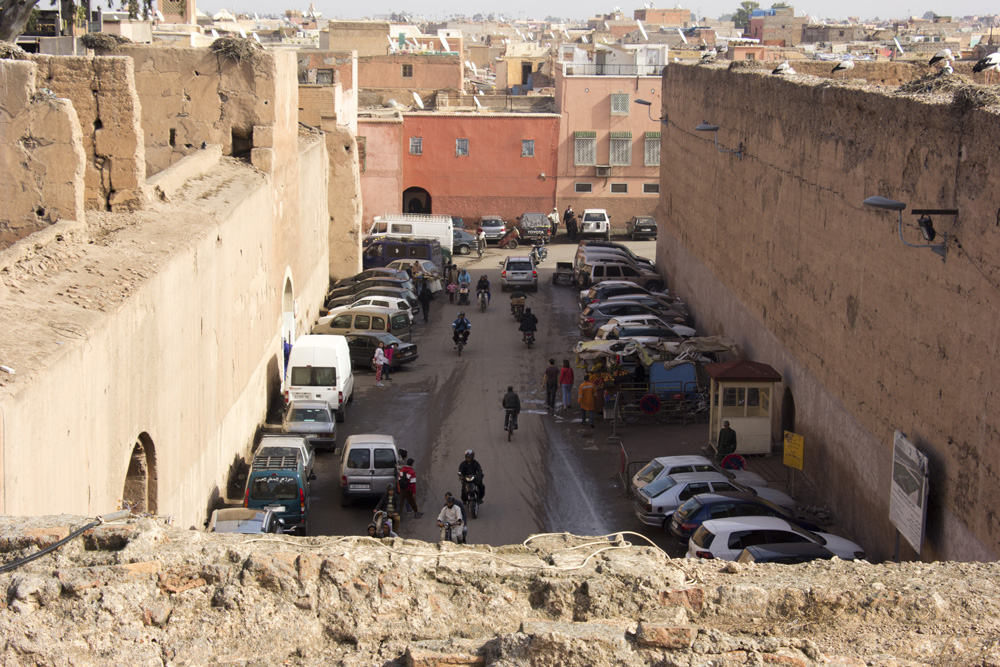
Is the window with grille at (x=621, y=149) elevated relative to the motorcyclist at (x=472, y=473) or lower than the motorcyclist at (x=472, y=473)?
elevated

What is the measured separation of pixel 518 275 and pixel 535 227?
966 cm

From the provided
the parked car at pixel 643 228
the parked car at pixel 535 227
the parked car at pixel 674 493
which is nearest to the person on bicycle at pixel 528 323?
the parked car at pixel 674 493

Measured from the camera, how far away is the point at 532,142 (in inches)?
1987

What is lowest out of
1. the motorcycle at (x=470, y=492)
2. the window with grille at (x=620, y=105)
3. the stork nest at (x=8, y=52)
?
the motorcycle at (x=470, y=492)

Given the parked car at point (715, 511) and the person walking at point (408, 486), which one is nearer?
the parked car at point (715, 511)

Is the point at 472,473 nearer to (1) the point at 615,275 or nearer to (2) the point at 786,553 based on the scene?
(2) the point at 786,553

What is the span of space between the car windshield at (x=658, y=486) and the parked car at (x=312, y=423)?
649 cm

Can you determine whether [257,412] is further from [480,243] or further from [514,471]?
[480,243]

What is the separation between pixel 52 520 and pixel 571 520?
1235 centimetres

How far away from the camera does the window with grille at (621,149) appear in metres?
50.3

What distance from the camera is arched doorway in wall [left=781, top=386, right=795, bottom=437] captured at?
22109 millimetres

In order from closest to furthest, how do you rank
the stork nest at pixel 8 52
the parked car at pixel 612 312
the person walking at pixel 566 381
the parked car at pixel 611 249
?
the stork nest at pixel 8 52 < the person walking at pixel 566 381 < the parked car at pixel 612 312 < the parked car at pixel 611 249

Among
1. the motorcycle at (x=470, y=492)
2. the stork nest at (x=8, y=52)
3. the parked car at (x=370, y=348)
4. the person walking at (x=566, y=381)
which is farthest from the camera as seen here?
the parked car at (x=370, y=348)

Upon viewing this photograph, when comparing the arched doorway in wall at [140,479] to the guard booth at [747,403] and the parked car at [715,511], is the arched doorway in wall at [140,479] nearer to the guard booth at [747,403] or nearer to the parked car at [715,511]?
the parked car at [715,511]
